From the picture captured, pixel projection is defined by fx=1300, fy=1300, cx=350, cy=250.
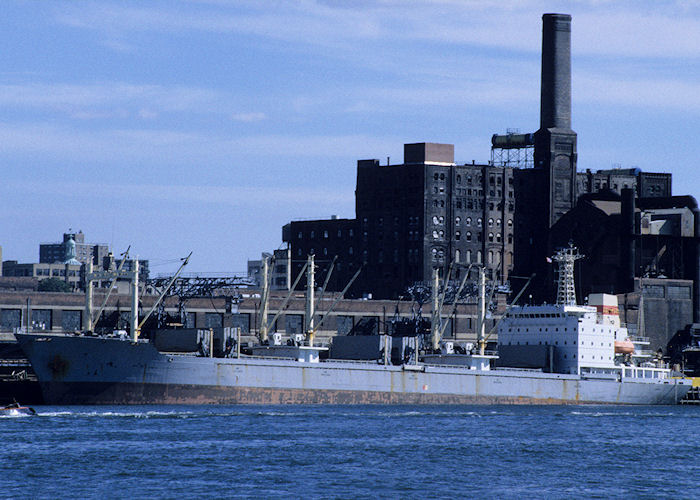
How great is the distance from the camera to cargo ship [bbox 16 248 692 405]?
3890 inches

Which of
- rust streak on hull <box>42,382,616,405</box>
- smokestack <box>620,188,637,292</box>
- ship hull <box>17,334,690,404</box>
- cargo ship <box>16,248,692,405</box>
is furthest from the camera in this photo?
smokestack <box>620,188,637,292</box>

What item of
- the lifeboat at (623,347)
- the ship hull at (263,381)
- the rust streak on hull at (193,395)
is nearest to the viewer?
the ship hull at (263,381)

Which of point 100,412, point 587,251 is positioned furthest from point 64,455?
point 587,251

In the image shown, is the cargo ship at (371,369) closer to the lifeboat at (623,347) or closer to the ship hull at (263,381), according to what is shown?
the ship hull at (263,381)

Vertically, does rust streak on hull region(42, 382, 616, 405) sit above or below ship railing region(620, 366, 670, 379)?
below

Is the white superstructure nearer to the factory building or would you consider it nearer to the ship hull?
the ship hull

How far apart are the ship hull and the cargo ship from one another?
8 cm

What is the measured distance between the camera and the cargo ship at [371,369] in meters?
98.8

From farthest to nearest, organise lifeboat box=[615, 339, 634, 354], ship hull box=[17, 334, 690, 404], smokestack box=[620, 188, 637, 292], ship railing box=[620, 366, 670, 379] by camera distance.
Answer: smokestack box=[620, 188, 637, 292] → lifeboat box=[615, 339, 634, 354] → ship railing box=[620, 366, 670, 379] → ship hull box=[17, 334, 690, 404]

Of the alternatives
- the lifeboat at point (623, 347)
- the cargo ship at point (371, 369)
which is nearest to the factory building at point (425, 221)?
the cargo ship at point (371, 369)

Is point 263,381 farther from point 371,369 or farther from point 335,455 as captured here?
point 335,455

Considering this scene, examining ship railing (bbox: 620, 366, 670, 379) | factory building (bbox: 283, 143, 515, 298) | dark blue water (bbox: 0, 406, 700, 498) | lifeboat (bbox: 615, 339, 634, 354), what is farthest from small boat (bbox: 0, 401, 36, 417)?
factory building (bbox: 283, 143, 515, 298)

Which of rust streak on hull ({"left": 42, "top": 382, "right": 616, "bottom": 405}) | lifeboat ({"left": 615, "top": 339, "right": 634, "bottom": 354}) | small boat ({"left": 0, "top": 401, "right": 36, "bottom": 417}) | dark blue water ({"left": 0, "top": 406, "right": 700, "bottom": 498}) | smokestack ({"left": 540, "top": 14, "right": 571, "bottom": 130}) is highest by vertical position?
smokestack ({"left": 540, "top": 14, "right": 571, "bottom": 130})

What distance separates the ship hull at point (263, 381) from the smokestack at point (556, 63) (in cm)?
7704
